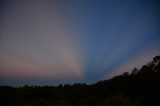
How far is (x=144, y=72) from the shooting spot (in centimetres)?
2170

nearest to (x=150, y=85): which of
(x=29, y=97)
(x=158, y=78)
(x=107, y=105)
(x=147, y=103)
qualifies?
(x=158, y=78)

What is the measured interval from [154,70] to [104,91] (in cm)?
441

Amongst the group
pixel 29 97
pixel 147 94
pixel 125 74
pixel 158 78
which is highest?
pixel 125 74

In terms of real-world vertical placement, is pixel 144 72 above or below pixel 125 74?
below

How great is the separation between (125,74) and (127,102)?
40.4 feet

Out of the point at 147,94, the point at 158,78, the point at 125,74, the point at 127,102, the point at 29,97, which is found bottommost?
the point at 127,102

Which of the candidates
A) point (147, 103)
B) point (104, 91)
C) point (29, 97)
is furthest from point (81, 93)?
point (147, 103)

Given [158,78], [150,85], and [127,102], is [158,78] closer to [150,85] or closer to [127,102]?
[150,85]

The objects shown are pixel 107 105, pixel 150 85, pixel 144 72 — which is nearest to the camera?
pixel 107 105

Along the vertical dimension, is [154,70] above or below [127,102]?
above

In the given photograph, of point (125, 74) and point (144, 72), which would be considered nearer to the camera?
point (144, 72)

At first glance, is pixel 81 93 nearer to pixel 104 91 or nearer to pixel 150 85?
pixel 104 91

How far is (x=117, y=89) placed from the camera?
19406 mm

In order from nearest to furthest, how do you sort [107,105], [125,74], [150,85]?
[107,105] < [150,85] < [125,74]
